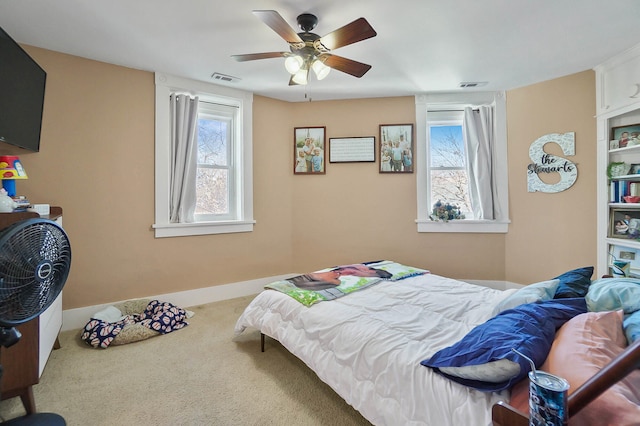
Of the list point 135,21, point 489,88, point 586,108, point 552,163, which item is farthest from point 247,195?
point 586,108

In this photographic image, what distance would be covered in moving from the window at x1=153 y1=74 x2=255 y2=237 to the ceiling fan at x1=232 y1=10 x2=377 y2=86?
4.27ft

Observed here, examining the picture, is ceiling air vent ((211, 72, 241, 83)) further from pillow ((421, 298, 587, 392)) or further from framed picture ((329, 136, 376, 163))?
pillow ((421, 298, 587, 392))

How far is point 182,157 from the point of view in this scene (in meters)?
3.06

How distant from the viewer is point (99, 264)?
2.67 meters

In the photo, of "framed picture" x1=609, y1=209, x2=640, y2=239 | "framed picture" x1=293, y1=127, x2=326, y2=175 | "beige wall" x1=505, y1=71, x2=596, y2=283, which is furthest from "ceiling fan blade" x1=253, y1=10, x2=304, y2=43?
"framed picture" x1=609, y1=209, x2=640, y2=239

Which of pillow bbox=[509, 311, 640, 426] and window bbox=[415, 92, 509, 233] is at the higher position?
window bbox=[415, 92, 509, 233]

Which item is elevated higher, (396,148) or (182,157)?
(396,148)

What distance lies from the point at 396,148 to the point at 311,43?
1980mm

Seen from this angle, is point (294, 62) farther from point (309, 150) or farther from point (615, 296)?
point (615, 296)

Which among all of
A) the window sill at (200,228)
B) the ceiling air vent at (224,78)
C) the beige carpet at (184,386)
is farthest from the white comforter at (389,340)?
the ceiling air vent at (224,78)

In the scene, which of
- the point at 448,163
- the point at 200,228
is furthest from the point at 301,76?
the point at 448,163

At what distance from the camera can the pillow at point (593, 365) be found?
741 millimetres

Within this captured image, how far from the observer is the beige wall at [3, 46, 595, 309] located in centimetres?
257

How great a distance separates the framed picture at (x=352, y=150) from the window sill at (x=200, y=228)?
4.37 feet
